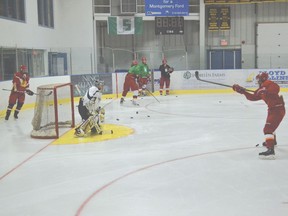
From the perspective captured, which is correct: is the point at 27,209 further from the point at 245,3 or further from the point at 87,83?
the point at 245,3

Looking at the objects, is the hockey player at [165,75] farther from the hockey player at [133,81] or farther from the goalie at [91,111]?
the goalie at [91,111]

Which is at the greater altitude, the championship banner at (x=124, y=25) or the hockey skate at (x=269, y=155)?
the championship banner at (x=124, y=25)

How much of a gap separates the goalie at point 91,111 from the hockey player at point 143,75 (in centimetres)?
698

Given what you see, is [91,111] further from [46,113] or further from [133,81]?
[133,81]

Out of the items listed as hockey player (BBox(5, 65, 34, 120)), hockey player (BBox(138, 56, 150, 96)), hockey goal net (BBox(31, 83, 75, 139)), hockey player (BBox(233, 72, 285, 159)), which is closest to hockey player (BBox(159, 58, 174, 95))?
hockey player (BBox(138, 56, 150, 96))

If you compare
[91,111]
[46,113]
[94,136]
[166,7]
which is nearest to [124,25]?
[166,7]

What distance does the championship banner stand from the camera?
1962 centimetres

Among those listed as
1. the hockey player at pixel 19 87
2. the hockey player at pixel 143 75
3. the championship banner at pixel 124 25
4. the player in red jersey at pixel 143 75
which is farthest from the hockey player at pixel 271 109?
the championship banner at pixel 124 25

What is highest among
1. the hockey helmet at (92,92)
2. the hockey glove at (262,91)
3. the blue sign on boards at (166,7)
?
the blue sign on boards at (166,7)

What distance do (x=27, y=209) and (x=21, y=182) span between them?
1.08 metres

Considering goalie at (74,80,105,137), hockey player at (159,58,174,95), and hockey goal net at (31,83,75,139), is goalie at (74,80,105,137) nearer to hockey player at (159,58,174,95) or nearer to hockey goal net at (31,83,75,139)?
hockey goal net at (31,83,75,139)

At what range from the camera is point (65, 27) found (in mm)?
19766

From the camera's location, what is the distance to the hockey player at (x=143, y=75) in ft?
50.5

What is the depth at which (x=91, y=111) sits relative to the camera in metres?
8.30
